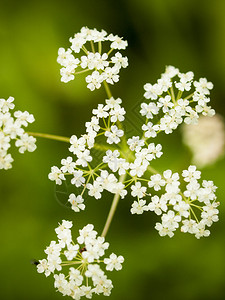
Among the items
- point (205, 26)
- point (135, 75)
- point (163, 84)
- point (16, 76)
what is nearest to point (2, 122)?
point (163, 84)

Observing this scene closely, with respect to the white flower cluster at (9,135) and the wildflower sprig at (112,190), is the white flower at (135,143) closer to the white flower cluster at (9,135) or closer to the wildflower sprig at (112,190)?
the wildflower sprig at (112,190)

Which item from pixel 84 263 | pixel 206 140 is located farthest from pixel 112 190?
pixel 206 140

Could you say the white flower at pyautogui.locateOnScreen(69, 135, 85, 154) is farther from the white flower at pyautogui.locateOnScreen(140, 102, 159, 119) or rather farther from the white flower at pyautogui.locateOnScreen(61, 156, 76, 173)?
the white flower at pyautogui.locateOnScreen(140, 102, 159, 119)

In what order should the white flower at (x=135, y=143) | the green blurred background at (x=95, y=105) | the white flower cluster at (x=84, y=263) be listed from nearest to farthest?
1. the white flower cluster at (x=84, y=263)
2. the white flower at (x=135, y=143)
3. the green blurred background at (x=95, y=105)

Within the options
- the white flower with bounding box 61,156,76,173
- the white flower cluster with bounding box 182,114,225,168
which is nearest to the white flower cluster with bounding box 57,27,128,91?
the white flower with bounding box 61,156,76,173

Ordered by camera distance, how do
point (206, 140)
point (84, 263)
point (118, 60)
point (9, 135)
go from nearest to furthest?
1. point (84, 263)
2. point (9, 135)
3. point (118, 60)
4. point (206, 140)

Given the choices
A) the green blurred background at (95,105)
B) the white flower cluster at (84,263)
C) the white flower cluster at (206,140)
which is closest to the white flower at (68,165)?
the white flower cluster at (84,263)

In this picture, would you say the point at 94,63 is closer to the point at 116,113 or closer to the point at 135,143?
the point at 116,113
